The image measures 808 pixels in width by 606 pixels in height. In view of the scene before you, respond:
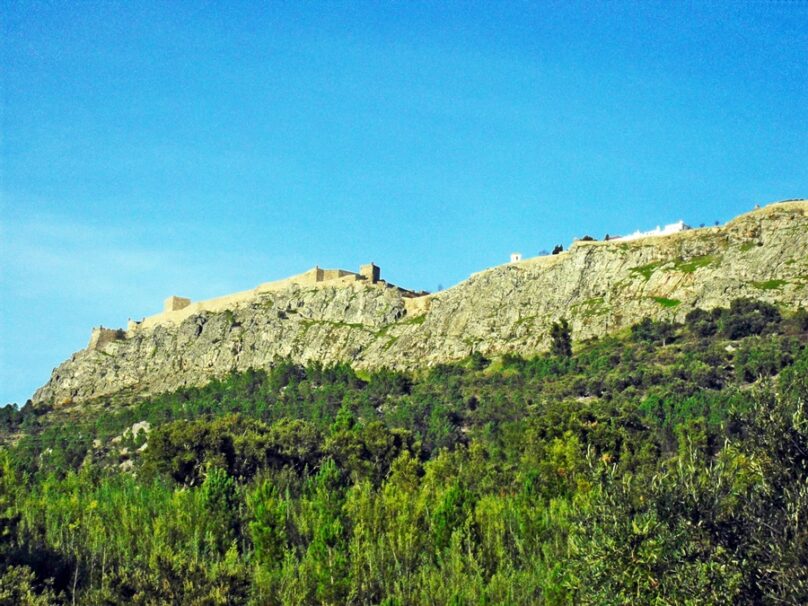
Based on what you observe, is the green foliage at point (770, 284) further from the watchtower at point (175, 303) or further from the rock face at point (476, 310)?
the watchtower at point (175, 303)

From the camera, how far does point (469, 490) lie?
4694cm

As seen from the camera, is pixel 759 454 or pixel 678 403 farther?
pixel 678 403

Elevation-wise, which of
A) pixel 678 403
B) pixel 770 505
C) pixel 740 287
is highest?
pixel 740 287

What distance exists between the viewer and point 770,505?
23.8m

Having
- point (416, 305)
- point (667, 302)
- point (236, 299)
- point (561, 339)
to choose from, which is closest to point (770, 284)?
point (667, 302)

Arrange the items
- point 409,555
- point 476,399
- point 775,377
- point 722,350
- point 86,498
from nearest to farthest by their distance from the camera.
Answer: point 409,555
point 86,498
point 775,377
point 722,350
point 476,399

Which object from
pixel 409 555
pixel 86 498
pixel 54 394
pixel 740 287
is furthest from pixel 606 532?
pixel 54 394

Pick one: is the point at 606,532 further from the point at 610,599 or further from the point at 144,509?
the point at 144,509

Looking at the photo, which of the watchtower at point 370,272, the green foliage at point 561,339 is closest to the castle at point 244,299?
the watchtower at point 370,272

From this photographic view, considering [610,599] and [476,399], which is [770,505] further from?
[476,399]

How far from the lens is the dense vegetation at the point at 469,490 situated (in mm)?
24016

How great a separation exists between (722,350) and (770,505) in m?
56.0

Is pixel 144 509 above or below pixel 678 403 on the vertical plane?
below

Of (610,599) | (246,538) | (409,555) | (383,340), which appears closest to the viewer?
(610,599)
